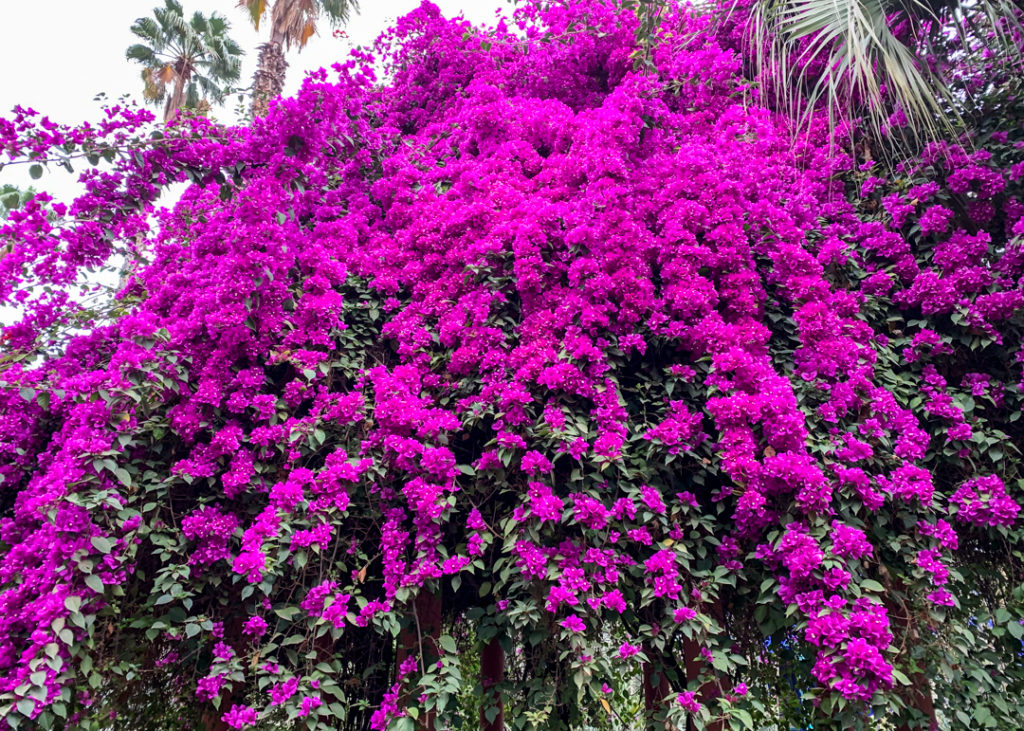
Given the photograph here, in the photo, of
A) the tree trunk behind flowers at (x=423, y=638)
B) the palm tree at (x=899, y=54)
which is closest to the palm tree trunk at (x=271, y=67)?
the palm tree at (x=899, y=54)

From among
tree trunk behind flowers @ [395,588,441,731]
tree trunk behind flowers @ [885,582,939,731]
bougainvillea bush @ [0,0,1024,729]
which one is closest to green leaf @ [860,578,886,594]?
bougainvillea bush @ [0,0,1024,729]

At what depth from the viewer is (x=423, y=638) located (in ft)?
8.83

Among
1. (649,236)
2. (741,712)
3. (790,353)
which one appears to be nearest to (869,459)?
(790,353)

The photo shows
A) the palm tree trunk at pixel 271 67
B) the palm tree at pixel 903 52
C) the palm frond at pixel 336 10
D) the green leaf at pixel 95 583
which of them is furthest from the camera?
the palm frond at pixel 336 10

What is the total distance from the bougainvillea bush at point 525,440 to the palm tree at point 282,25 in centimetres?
492

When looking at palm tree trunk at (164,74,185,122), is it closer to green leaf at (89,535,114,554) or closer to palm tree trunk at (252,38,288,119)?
palm tree trunk at (252,38,288,119)

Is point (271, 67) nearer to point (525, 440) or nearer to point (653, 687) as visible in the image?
point (525, 440)

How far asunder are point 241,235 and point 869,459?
10.4ft

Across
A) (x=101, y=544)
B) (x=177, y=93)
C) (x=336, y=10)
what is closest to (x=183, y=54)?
(x=177, y=93)

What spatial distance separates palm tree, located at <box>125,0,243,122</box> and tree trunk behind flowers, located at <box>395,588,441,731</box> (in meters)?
10.7

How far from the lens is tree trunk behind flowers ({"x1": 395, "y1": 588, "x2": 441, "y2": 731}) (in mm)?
2584

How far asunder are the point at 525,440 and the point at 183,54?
11579 mm

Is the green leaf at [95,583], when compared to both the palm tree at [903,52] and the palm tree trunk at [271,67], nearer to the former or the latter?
the palm tree at [903,52]

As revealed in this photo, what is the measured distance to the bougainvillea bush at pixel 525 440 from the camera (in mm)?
Result: 2443
